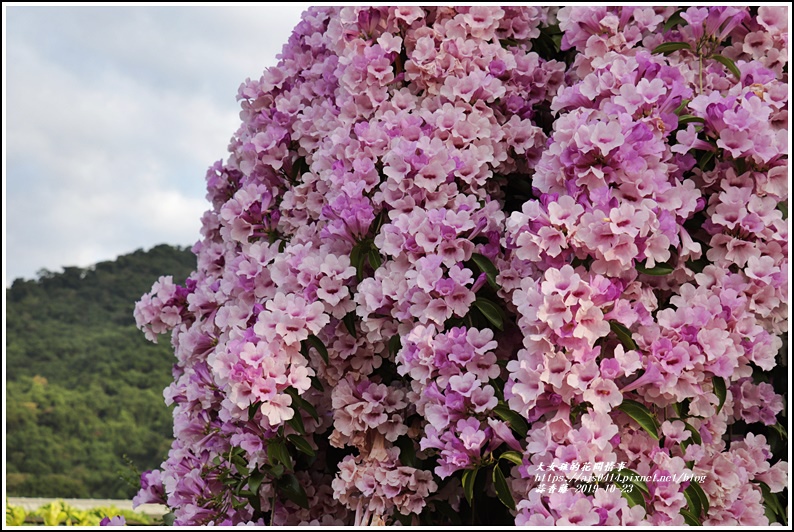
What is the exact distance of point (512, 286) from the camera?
167 centimetres

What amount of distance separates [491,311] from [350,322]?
321mm

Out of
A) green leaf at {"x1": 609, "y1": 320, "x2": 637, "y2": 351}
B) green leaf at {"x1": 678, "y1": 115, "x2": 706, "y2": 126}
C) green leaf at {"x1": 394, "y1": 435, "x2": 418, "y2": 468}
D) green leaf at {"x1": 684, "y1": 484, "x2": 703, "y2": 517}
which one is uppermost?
green leaf at {"x1": 678, "y1": 115, "x2": 706, "y2": 126}

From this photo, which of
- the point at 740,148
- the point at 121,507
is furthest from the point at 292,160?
the point at 121,507

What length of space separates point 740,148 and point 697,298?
31 cm

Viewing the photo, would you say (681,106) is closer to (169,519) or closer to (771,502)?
(771,502)

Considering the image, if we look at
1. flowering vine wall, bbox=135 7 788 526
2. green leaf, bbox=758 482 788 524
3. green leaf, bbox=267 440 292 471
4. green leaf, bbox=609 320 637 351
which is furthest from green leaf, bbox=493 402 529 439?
green leaf, bbox=758 482 788 524

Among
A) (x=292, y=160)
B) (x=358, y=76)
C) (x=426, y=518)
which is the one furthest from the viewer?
(x=292, y=160)

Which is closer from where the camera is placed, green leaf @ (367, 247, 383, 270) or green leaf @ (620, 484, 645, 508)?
green leaf @ (620, 484, 645, 508)

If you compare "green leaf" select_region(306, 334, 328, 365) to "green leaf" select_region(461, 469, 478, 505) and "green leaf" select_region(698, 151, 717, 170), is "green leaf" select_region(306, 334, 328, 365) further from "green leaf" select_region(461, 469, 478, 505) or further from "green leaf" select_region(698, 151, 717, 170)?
"green leaf" select_region(698, 151, 717, 170)

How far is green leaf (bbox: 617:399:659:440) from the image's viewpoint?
4.86ft

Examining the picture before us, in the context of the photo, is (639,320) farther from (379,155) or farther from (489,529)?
(379,155)

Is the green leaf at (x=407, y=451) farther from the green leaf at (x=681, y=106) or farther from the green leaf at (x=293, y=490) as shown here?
the green leaf at (x=681, y=106)

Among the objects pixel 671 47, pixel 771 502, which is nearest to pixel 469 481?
pixel 771 502

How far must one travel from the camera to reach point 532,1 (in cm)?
200
